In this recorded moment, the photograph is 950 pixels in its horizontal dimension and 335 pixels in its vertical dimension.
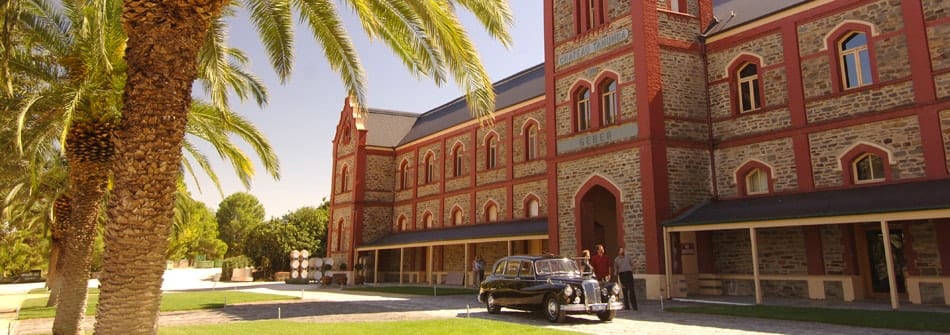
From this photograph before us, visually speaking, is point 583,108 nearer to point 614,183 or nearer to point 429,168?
point 614,183

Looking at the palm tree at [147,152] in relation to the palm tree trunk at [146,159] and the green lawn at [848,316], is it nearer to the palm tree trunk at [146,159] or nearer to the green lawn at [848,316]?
the palm tree trunk at [146,159]

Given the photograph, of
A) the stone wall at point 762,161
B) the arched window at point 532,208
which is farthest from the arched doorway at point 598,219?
the arched window at point 532,208

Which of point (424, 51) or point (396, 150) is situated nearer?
point (424, 51)

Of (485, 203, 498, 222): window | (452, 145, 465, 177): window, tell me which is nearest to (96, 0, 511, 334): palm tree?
(485, 203, 498, 222): window

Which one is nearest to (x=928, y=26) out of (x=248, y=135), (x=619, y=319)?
(x=619, y=319)

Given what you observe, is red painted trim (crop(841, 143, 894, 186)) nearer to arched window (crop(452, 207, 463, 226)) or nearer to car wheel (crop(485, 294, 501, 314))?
car wheel (crop(485, 294, 501, 314))

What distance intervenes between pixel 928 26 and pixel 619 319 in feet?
34.3

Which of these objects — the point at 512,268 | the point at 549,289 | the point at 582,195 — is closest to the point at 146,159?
the point at 549,289

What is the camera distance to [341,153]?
39.4 m

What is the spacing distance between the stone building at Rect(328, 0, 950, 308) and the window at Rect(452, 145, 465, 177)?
7116mm

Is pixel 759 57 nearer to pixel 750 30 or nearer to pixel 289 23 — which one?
pixel 750 30

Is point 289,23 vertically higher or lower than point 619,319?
higher

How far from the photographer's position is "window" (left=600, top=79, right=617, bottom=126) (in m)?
20.4

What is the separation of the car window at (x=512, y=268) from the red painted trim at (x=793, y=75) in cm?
912
